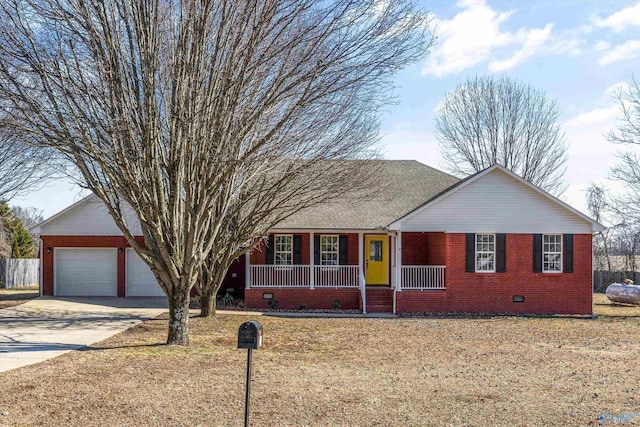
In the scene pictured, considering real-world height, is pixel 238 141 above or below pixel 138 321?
above

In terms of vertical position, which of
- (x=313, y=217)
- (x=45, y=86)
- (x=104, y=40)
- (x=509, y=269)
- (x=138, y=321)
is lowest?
(x=138, y=321)

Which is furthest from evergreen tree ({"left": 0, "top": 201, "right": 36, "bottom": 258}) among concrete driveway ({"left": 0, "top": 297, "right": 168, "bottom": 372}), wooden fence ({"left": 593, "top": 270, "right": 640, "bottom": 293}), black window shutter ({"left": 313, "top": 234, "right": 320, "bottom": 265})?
wooden fence ({"left": 593, "top": 270, "right": 640, "bottom": 293})

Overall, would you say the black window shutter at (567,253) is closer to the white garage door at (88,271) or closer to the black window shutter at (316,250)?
the black window shutter at (316,250)

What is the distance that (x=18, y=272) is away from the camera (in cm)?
3284

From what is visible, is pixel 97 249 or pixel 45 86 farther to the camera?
pixel 97 249

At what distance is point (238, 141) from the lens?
10.9m

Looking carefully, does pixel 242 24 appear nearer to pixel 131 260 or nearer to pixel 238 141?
pixel 238 141

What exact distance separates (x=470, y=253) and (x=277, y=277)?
6.50 m

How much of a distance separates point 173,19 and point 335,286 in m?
12.2

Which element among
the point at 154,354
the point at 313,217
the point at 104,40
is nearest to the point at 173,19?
the point at 104,40

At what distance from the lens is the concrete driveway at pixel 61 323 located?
1121 centimetres

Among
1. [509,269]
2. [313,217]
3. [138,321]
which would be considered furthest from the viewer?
[313,217]

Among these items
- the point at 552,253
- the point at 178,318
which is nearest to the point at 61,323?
the point at 178,318

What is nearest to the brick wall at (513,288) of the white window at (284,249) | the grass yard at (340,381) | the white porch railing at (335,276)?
the white porch railing at (335,276)
